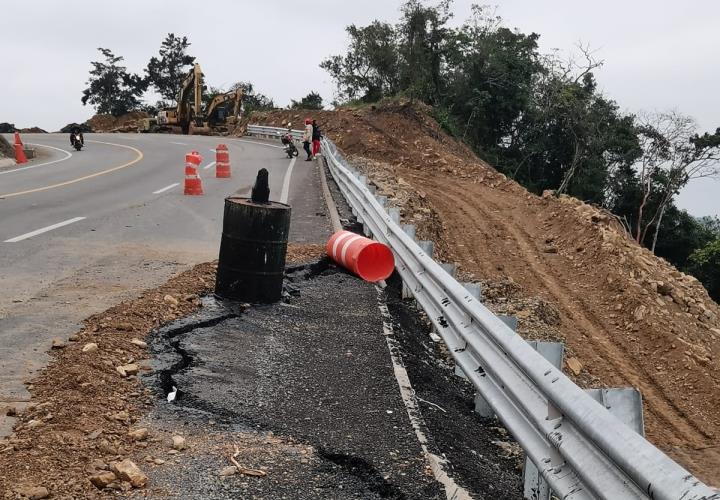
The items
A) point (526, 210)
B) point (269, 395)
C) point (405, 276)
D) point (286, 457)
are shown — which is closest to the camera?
point (286, 457)

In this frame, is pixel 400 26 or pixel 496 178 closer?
pixel 496 178

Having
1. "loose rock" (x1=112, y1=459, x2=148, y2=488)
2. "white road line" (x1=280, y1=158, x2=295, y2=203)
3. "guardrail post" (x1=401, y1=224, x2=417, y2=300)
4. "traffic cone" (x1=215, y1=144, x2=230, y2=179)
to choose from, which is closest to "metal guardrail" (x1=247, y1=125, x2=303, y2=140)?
"white road line" (x1=280, y1=158, x2=295, y2=203)

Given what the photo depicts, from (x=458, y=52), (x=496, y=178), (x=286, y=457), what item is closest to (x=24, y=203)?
(x=286, y=457)

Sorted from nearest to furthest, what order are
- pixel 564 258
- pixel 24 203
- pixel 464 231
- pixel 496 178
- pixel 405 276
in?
pixel 405 276 → pixel 24 203 → pixel 564 258 → pixel 464 231 → pixel 496 178

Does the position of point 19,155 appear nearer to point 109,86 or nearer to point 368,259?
point 368,259

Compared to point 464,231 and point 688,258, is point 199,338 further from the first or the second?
point 688,258

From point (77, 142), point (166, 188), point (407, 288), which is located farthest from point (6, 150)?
point (407, 288)

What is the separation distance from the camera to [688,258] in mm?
35344

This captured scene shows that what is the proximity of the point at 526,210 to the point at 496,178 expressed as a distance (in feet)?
17.5

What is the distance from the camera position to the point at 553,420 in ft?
11.0

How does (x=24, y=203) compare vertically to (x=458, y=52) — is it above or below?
below

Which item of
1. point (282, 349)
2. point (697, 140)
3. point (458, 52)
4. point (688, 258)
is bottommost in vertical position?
point (688, 258)

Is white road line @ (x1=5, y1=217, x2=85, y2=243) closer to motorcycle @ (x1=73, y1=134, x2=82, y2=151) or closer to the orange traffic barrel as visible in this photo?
the orange traffic barrel

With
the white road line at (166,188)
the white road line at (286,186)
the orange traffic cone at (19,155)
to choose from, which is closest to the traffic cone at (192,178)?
the white road line at (166,188)
